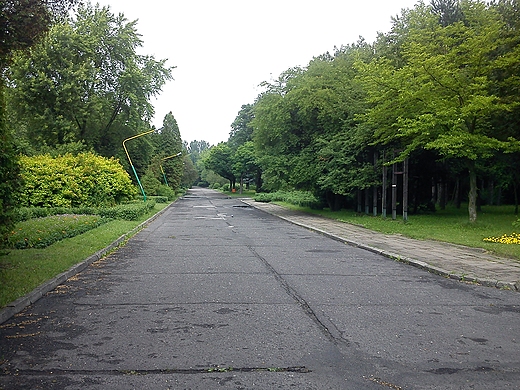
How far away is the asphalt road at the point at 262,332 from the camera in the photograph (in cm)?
441

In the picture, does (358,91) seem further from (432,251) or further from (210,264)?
(210,264)

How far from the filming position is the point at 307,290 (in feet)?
26.9

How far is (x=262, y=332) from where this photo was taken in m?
5.72

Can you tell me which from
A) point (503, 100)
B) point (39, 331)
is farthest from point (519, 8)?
point (39, 331)

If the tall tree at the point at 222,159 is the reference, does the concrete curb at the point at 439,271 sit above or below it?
below

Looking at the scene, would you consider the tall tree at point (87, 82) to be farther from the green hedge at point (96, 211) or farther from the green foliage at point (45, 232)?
the green foliage at point (45, 232)

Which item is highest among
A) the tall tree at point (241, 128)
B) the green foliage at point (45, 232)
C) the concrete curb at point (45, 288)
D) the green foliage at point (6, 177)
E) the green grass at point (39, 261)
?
the tall tree at point (241, 128)

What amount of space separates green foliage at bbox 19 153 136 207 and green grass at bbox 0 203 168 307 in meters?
8.92

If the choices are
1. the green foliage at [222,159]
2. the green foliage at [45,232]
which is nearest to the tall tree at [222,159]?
the green foliage at [222,159]

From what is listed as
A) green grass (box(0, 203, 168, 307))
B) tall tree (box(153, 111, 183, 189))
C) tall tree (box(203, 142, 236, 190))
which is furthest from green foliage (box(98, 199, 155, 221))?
tall tree (box(203, 142, 236, 190))

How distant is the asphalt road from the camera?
4414 mm

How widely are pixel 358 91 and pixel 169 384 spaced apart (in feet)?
77.7

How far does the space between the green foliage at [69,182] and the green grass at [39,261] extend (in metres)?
8.92

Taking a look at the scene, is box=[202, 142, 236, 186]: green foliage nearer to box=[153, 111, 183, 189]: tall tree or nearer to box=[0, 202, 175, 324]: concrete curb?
box=[153, 111, 183, 189]: tall tree
